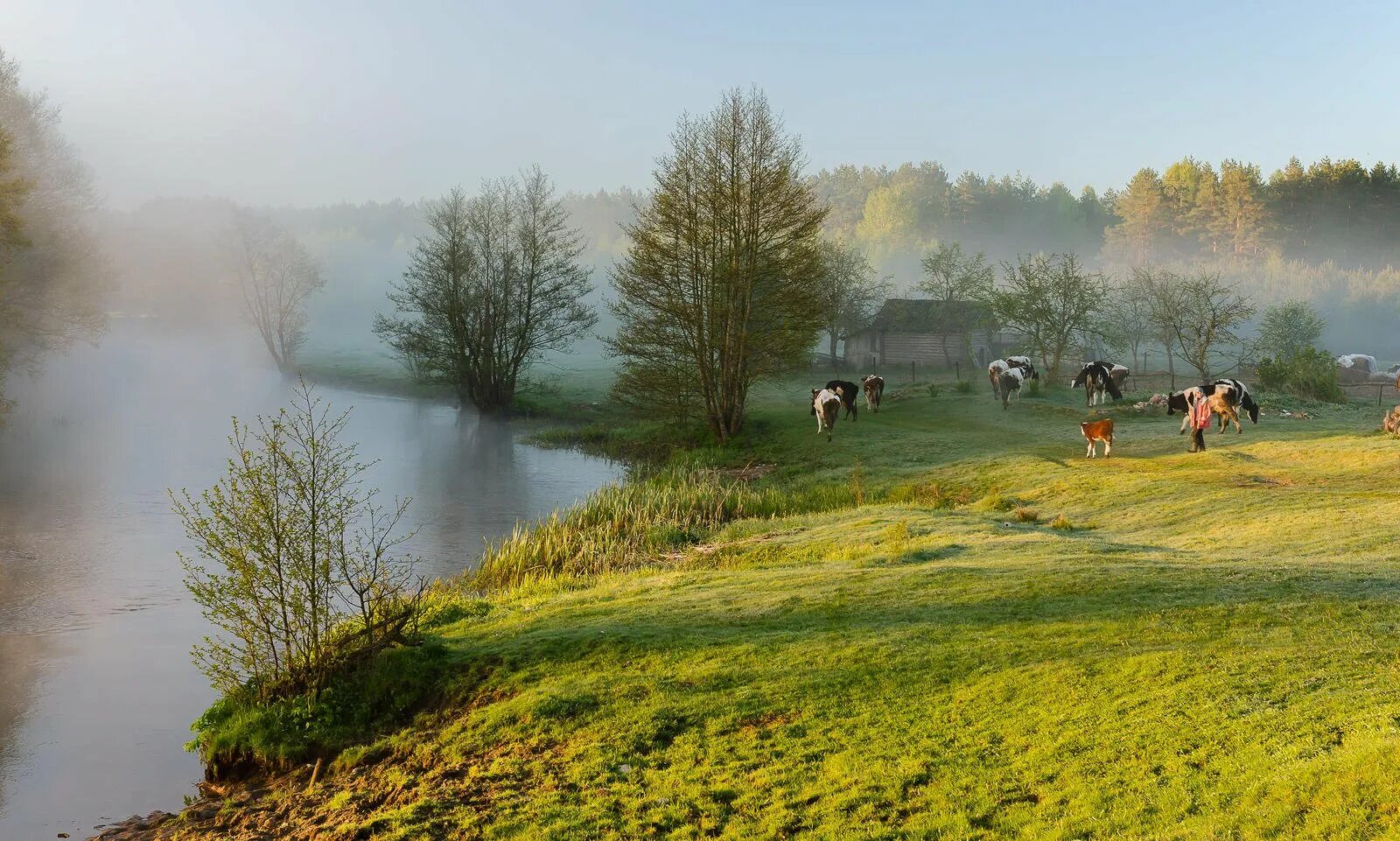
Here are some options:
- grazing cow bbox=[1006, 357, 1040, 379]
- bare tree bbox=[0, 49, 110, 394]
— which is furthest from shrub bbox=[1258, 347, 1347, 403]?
bare tree bbox=[0, 49, 110, 394]

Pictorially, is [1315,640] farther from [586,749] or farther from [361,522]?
[361,522]

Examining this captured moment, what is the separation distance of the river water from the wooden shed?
1235 inches

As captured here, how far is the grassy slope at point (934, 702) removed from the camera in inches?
292

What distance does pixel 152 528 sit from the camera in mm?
27719

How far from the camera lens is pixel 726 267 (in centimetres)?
4184

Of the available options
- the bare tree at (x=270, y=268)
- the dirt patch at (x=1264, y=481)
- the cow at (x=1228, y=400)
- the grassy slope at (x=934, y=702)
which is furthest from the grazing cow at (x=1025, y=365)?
the bare tree at (x=270, y=268)

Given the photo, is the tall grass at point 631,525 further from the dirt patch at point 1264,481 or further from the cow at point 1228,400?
the cow at point 1228,400

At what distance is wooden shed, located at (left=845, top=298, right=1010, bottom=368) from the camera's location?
71.3m

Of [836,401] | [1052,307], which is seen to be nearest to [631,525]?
[836,401]

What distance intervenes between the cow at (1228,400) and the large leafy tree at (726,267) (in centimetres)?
1583

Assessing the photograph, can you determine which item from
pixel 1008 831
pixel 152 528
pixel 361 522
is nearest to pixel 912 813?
pixel 1008 831

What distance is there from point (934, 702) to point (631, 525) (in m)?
16.4

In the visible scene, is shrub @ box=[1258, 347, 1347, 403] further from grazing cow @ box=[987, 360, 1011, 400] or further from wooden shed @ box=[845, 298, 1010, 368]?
wooden shed @ box=[845, 298, 1010, 368]

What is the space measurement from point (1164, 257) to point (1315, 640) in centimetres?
13785
